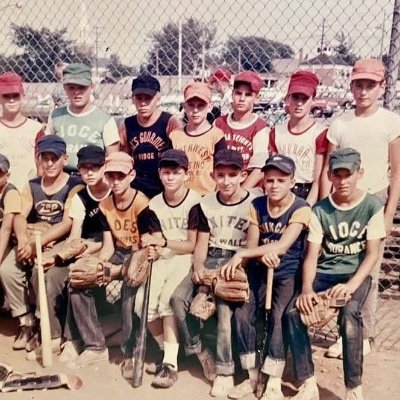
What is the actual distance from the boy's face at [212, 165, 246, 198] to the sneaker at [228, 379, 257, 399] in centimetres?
114

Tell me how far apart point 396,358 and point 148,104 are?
247 centimetres

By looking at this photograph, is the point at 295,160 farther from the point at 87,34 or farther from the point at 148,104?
the point at 87,34

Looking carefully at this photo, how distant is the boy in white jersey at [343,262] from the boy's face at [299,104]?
587mm

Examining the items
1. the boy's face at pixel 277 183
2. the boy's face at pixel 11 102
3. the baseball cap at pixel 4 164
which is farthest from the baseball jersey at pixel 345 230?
the boy's face at pixel 11 102

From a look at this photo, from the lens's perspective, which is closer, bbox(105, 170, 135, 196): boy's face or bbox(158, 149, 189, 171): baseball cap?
bbox(158, 149, 189, 171): baseball cap

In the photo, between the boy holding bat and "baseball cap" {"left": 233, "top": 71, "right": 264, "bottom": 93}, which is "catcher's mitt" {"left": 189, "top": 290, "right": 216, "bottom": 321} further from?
"baseball cap" {"left": 233, "top": 71, "right": 264, "bottom": 93}

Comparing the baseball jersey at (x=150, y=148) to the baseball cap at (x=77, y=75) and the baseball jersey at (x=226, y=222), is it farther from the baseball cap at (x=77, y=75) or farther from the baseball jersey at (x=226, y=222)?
the baseball jersey at (x=226, y=222)

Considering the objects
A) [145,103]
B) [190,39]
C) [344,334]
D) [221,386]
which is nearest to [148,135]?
[145,103]

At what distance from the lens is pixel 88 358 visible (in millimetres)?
3945

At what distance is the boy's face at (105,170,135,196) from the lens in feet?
12.8

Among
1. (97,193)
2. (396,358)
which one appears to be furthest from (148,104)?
(396,358)

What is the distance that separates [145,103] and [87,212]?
2.92ft

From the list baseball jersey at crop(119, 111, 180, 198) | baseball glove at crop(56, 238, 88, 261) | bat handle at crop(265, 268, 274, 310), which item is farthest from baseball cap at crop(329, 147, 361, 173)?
baseball glove at crop(56, 238, 88, 261)

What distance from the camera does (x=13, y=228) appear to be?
168 inches
